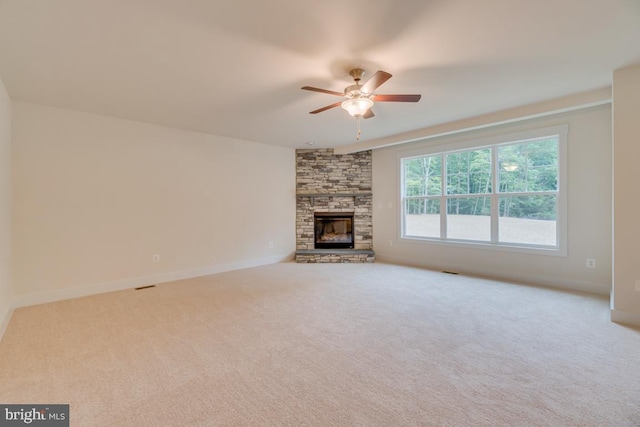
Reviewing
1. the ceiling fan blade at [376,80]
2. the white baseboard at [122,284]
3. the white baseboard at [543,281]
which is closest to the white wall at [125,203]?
the white baseboard at [122,284]

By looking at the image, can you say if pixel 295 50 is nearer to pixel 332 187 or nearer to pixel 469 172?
pixel 469 172

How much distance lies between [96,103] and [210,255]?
9.54 feet

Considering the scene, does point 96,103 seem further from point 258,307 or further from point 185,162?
point 258,307

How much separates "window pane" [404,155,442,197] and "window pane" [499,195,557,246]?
1.25m

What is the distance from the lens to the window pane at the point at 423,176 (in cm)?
582

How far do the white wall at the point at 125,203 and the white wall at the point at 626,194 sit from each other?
537cm

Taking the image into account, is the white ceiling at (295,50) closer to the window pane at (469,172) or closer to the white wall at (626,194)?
the white wall at (626,194)

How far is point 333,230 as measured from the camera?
23.1 feet

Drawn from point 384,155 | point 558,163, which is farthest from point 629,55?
point 384,155

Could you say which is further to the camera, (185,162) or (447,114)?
(185,162)

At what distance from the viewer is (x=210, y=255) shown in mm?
5445

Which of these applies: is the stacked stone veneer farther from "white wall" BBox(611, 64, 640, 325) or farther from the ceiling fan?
"white wall" BBox(611, 64, 640, 325)

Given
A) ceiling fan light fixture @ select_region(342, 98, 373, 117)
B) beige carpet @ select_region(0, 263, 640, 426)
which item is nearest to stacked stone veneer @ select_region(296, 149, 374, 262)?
beige carpet @ select_region(0, 263, 640, 426)

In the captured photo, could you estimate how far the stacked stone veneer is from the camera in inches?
268
